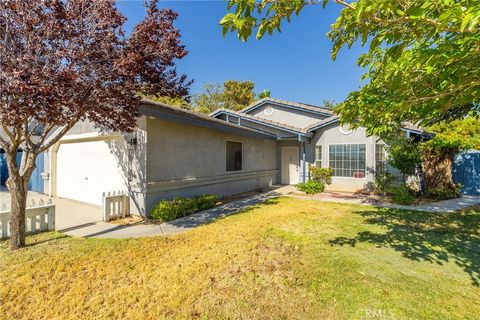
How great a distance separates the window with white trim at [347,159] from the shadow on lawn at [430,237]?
16.5 feet

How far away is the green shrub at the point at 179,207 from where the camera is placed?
24.3 ft

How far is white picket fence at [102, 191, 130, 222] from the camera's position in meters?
7.31

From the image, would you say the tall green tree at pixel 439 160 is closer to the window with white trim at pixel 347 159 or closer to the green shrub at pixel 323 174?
the window with white trim at pixel 347 159

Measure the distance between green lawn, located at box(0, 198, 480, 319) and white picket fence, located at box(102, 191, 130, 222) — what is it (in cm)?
147

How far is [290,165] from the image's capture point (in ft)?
53.9

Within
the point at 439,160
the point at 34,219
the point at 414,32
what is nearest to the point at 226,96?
the point at 439,160

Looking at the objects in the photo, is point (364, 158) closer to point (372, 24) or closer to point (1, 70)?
point (372, 24)

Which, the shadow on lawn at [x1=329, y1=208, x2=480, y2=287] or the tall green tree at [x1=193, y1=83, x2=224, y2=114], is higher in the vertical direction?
the tall green tree at [x1=193, y1=83, x2=224, y2=114]

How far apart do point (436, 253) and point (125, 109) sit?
25.2 ft

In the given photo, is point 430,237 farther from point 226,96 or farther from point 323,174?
point 226,96

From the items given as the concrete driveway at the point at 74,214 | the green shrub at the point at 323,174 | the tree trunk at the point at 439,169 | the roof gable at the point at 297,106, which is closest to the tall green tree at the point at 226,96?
the roof gable at the point at 297,106

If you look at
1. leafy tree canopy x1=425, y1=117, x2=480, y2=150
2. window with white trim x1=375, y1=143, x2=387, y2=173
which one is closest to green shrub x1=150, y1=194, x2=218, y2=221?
window with white trim x1=375, y1=143, x2=387, y2=173

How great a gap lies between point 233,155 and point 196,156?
2947 millimetres

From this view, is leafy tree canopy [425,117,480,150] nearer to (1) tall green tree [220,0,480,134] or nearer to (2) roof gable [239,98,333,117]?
(2) roof gable [239,98,333,117]
